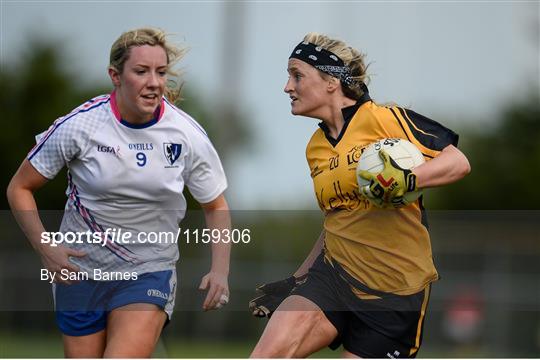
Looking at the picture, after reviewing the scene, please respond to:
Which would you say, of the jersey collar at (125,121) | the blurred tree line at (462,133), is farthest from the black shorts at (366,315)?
the blurred tree line at (462,133)

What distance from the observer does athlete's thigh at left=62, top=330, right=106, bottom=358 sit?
15.5 ft

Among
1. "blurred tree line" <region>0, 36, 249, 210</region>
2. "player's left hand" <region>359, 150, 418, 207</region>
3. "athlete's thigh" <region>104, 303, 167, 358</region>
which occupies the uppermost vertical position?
"player's left hand" <region>359, 150, 418, 207</region>

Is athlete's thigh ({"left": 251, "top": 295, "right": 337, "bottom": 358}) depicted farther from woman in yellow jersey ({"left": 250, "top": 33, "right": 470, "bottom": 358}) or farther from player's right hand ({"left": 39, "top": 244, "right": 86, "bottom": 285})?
player's right hand ({"left": 39, "top": 244, "right": 86, "bottom": 285})

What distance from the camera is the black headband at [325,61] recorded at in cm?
474

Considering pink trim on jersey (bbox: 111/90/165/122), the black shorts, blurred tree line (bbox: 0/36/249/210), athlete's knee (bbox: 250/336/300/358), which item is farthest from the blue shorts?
blurred tree line (bbox: 0/36/249/210)

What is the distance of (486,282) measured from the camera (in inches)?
464

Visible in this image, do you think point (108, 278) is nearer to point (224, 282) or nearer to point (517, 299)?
point (224, 282)

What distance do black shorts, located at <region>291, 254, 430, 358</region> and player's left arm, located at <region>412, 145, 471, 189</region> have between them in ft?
2.13

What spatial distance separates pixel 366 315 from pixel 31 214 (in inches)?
62.3

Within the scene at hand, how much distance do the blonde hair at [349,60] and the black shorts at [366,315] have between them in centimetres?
81

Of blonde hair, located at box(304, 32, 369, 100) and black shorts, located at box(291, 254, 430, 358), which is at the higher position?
blonde hair, located at box(304, 32, 369, 100)

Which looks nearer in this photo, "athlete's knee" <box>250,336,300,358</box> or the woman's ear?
"athlete's knee" <box>250,336,300,358</box>

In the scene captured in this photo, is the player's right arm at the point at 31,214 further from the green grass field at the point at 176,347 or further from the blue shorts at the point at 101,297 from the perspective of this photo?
the green grass field at the point at 176,347

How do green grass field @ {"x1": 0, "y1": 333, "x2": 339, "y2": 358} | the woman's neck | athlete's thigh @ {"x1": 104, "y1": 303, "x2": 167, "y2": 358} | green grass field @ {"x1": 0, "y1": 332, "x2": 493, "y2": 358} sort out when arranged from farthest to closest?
green grass field @ {"x1": 0, "y1": 332, "x2": 493, "y2": 358} < green grass field @ {"x1": 0, "y1": 333, "x2": 339, "y2": 358} < the woman's neck < athlete's thigh @ {"x1": 104, "y1": 303, "x2": 167, "y2": 358}
